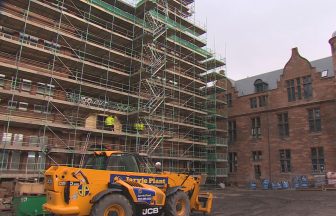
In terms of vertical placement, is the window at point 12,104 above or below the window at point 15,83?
below

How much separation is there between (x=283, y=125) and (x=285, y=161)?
3.92 m

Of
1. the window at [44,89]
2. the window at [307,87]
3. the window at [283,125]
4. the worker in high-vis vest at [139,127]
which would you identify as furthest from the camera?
the window at [283,125]

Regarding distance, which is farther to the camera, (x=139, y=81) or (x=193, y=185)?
(x=139, y=81)

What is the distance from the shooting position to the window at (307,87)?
1290 inches

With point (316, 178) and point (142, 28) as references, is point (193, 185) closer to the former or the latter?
point (142, 28)

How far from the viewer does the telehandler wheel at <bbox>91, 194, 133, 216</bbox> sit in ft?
28.9

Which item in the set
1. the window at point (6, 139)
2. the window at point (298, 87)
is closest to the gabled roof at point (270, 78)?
the window at point (298, 87)

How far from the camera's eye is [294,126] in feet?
109

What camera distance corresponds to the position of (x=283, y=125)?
34219 millimetres

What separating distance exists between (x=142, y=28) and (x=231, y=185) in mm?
21270

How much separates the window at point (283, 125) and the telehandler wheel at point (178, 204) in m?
25.5

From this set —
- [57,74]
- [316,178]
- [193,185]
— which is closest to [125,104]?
[57,74]

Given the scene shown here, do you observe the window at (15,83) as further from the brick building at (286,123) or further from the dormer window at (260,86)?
the dormer window at (260,86)

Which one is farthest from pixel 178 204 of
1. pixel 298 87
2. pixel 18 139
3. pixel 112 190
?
pixel 298 87
